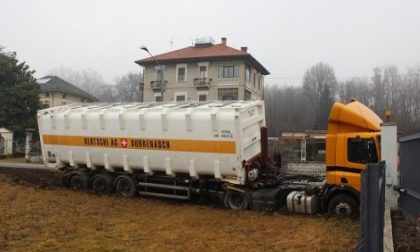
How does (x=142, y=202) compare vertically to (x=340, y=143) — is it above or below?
below

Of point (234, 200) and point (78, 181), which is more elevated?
point (78, 181)

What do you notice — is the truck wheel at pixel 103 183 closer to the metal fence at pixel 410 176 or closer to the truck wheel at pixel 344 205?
the truck wheel at pixel 344 205

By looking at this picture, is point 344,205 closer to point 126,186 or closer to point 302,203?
point 302,203

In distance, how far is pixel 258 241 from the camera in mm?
9805

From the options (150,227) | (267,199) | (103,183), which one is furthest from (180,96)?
(150,227)

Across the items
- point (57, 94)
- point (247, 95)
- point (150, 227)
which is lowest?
point (150, 227)

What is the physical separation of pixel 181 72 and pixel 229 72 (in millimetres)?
5961

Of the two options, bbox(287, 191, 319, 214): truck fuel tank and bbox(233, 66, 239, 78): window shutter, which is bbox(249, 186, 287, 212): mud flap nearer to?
bbox(287, 191, 319, 214): truck fuel tank

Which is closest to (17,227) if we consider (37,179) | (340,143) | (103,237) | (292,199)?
(103,237)

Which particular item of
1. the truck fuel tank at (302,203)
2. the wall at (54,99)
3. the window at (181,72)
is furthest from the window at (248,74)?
the truck fuel tank at (302,203)

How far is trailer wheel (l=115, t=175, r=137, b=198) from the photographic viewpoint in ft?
55.6

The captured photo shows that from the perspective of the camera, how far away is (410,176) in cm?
1161

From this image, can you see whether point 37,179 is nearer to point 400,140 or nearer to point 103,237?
point 103,237

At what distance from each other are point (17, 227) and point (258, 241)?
564 centimetres
